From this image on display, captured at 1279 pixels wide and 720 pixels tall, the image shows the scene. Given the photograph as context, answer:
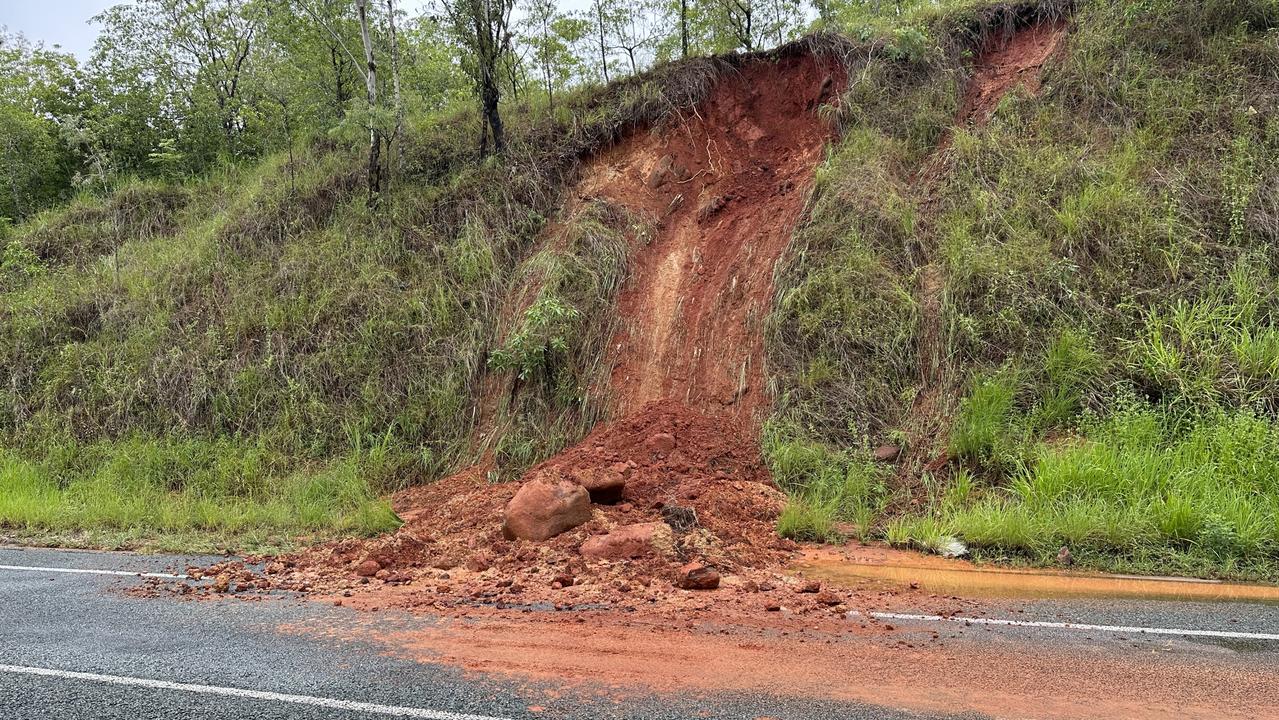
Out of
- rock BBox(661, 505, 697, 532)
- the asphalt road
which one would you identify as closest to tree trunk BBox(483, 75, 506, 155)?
rock BBox(661, 505, 697, 532)

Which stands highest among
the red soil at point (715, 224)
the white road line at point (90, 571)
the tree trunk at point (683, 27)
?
the tree trunk at point (683, 27)

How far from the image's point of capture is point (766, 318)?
9.75m

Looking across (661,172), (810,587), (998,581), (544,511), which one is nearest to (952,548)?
(998,581)

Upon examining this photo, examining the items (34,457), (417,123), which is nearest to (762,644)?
(34,457)

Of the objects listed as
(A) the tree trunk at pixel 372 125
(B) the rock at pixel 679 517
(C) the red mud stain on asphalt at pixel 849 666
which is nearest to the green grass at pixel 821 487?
(B) the rock at pixel 679 517

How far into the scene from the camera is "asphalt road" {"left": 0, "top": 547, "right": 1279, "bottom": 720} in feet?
11.4

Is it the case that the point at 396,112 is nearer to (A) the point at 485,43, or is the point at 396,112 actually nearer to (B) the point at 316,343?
(A) the point at 485,43

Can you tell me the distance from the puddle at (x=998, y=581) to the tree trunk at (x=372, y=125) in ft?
33.6

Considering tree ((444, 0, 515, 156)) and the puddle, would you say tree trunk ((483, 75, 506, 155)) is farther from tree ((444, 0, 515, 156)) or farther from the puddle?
the puddle

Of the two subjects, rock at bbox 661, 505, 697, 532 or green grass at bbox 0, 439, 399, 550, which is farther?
green grass at bbox 0, 439, 399, 550

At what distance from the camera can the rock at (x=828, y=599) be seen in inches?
199

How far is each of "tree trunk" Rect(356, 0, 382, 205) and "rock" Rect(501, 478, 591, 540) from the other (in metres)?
8.24

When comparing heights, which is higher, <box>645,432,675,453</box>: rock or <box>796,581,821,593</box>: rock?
<box>645,432,675,453</box>: rock

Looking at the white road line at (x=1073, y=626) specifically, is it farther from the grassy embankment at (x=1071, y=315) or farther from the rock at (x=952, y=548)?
the rock at (x=952, y=548)
